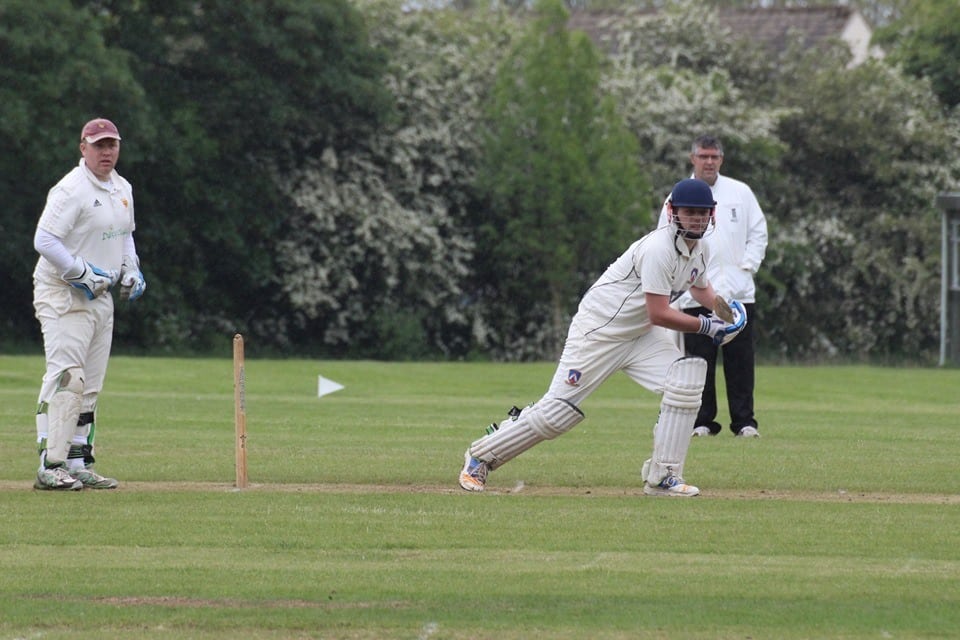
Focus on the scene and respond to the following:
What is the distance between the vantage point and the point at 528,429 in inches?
376

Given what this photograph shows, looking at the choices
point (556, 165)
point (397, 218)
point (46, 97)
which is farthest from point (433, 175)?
point (46, 97)

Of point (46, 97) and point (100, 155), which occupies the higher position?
point (46, 97)

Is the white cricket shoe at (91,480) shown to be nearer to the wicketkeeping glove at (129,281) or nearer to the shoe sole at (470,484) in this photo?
the wicketkeeping glove at (129,281)

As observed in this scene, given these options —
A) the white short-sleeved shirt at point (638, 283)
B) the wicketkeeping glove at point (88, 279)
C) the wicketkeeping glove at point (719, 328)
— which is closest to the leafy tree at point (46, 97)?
the wicketkeeping glove at point (88, 279)

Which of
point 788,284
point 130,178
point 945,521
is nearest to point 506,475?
point 945,521

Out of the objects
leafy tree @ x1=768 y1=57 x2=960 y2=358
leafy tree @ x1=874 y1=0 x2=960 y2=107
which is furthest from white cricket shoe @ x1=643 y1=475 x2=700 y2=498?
leafy tree @ x1=874 y1=0 x2=960 y2=107

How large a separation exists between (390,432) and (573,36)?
21803mm

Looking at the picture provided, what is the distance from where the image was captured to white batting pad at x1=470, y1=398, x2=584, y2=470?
→ 9453mm

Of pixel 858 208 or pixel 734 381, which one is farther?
pixel 858 208

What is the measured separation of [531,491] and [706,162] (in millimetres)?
3793

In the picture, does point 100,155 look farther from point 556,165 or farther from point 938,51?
point 938,51

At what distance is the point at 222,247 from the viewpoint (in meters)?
33.9

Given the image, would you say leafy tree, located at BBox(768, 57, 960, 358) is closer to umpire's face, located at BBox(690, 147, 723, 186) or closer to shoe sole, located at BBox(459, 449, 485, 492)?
umpire's face, located at BBox(690, 147, 723, 186)

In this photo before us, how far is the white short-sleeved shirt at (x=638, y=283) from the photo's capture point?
934 centimetres
